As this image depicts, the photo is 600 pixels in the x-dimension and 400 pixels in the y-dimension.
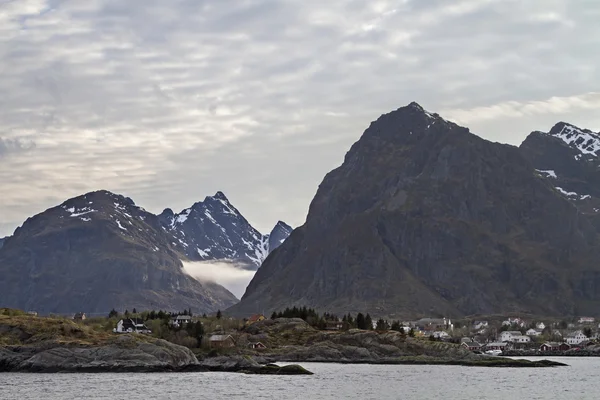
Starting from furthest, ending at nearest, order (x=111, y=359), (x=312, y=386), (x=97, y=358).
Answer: (x=111, y=359), (x=97, y=358), (x=312, y=386)

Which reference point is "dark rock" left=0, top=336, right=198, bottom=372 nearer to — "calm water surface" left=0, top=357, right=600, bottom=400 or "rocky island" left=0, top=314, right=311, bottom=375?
"rocky island" left=0, top=314, right=311, bottom=375

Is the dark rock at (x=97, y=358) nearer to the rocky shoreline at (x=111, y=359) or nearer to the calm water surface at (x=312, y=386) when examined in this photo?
the rocky shoreline at (x=111, y=359)

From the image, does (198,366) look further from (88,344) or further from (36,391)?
(36,391)

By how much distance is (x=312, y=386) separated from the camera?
14062cm

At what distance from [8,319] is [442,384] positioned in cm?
8621

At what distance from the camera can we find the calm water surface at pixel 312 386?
413 ft

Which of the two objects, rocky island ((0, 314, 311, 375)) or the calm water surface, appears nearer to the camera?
the calm water surface

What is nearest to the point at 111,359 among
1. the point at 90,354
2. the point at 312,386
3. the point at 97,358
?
the point at 97,358

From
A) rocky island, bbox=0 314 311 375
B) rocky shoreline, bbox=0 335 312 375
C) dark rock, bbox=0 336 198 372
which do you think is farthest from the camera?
rocky island, bbox=0 314 311 375

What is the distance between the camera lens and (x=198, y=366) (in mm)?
177000

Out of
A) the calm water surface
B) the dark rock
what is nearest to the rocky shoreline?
the dark rock

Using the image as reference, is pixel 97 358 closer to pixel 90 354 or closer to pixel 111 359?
pixel 90 354

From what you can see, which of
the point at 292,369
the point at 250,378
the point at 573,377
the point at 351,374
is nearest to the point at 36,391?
the point at 250,378

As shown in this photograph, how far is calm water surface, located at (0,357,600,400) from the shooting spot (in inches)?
4951
